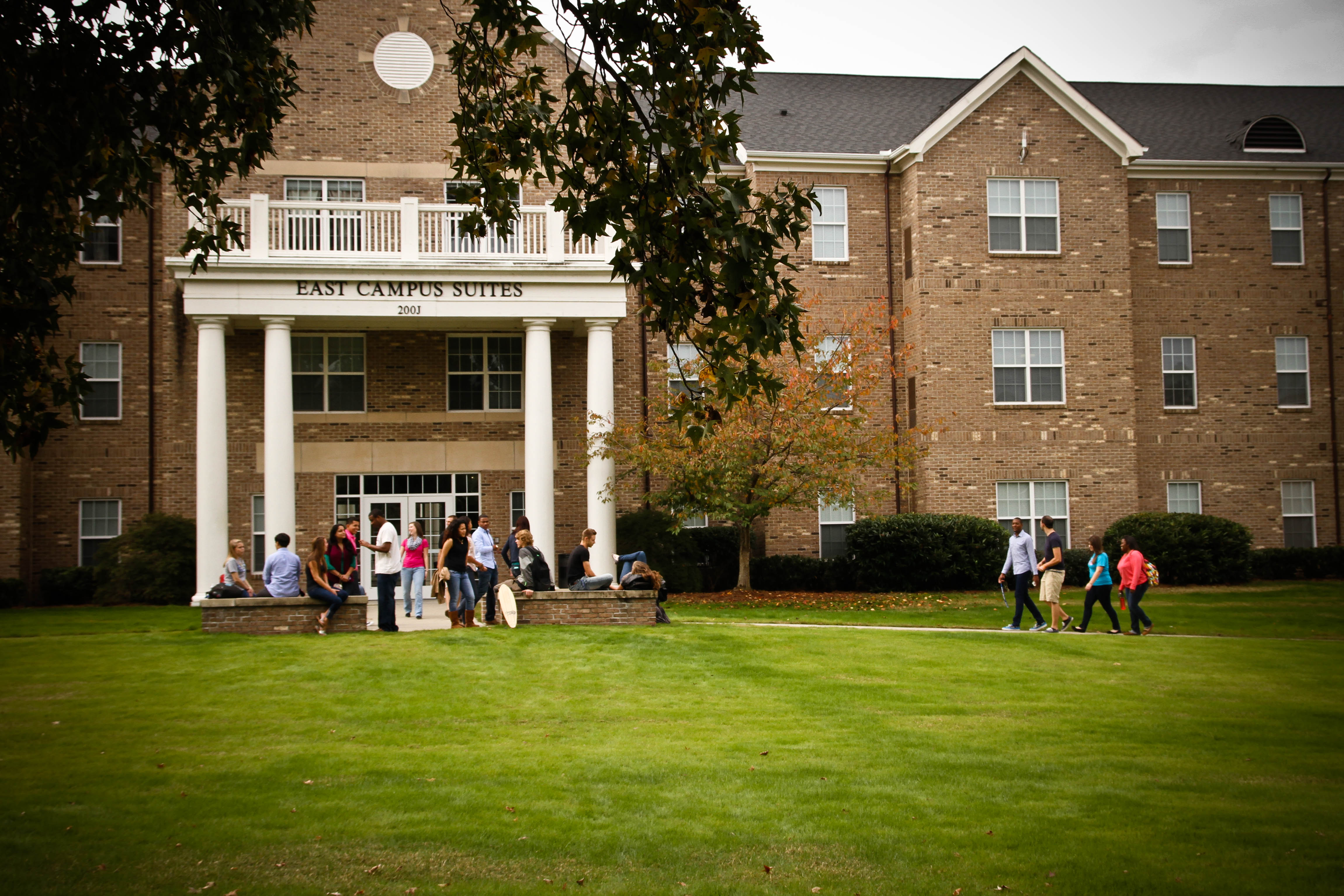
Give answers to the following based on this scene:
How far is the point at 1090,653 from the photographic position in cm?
1466

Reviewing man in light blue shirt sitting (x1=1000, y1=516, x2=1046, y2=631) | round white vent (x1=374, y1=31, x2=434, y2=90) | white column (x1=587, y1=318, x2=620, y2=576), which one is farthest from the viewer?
round white vent (x1=374, y1=31, x2=434, y2=90)

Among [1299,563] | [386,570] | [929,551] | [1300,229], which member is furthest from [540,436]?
[1300,229]

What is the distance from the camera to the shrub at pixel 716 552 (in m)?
25.3

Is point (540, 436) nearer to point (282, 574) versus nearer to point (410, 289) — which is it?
point (410, 289)

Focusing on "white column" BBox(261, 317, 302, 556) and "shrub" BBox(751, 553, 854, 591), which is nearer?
"white column" BBox(261, 317, 302, 556)

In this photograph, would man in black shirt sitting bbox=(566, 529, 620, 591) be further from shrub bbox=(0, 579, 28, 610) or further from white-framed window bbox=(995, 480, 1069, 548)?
shrub bbox=(0, 579, 28, 610)

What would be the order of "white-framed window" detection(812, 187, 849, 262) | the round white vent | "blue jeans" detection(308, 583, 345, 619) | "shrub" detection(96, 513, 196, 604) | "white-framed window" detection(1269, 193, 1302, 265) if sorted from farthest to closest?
"white-framed window" detection(1269, 193, 1302, 265) < "white-framed window" detection(812, 187, 849, 262) < the round white vent < "shrub" detection(96, 513, 196, 604) < "blue jeans" detection(308, 583, 345, 619)

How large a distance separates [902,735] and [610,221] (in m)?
5.36

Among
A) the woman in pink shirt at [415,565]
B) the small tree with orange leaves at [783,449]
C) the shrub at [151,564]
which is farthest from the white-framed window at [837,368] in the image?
the shrub at [151,564]

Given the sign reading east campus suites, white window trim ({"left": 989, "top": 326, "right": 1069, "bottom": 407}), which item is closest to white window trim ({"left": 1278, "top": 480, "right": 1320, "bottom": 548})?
white window trim ({"left": 989, "top": 326, "right": 1069, "bottom": 407})

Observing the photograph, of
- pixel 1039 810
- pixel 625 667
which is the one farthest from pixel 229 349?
pixel 1039 810

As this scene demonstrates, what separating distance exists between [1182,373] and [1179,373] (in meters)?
0.09

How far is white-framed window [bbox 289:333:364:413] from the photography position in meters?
24.3

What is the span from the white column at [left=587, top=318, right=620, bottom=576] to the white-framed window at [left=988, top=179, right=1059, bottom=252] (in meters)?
10.0
